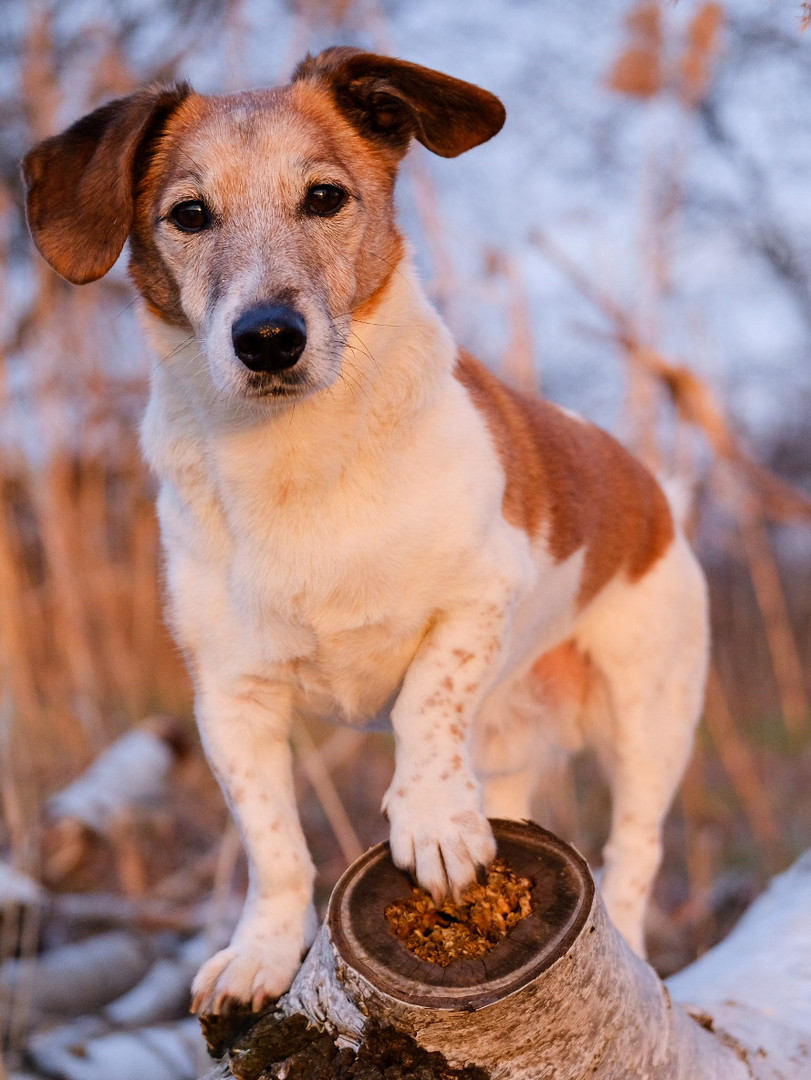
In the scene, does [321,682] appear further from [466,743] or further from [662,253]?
[662,253]

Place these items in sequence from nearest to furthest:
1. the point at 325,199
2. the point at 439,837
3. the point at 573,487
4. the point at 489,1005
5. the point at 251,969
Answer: the point at 489,1005 < the point at 439,837 < the point at 251,969 < the point at 325,199 < the point at 573,487

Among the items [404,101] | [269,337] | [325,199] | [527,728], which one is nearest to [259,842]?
[269,337]

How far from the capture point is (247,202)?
2.17 m

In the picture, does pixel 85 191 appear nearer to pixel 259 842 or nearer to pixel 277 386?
pixel 277 386

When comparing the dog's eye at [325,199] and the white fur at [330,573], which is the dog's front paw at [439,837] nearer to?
the white fur at [330,573]

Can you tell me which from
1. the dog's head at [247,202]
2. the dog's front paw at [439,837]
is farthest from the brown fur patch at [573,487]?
the dog's front paw at [439,837]

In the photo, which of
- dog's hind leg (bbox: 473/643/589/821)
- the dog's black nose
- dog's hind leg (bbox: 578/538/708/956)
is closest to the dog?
the dog's black nose

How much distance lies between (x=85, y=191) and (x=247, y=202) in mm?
320

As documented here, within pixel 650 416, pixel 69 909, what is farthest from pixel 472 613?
pixel 650 416

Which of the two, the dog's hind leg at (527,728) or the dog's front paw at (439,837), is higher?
the dog's front paw at (439,837)

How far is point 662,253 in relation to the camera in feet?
16.5

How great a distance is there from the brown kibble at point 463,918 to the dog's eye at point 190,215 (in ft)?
4.51

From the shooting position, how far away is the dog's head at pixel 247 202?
6.53ft

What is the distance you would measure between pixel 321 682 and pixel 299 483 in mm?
430
